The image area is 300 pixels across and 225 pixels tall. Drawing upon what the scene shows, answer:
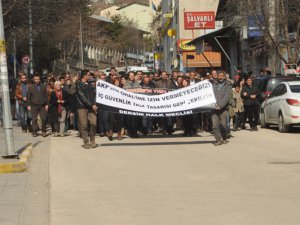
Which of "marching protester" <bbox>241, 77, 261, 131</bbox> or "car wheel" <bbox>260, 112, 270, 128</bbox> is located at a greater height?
"marching protester" <bbox>241, 77, 261, 131</bbox>

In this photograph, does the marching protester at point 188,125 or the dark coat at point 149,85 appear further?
the dark coat at point 149,85

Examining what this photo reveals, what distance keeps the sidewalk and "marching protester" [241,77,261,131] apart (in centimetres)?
929

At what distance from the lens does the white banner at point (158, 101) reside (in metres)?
16.9

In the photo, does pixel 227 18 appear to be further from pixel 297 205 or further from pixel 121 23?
pixel 121 23

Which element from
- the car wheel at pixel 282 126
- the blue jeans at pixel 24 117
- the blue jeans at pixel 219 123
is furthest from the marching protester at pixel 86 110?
the car wheel at pixel 282 126

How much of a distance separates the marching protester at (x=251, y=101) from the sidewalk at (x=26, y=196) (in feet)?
30.5


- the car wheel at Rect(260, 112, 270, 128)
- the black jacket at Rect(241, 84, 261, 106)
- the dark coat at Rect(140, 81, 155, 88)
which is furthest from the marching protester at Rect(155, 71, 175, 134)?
the car wheel at Rect(260, 112, 270, 128)

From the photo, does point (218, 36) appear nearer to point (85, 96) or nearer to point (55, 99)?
point (55, 99)

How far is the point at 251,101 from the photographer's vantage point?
2130 centimetres

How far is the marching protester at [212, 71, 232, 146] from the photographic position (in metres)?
16.5

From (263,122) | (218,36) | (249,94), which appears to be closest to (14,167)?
(249,94)

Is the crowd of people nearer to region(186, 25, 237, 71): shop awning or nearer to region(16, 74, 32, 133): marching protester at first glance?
region(16, 74, 32, 133): marching protester

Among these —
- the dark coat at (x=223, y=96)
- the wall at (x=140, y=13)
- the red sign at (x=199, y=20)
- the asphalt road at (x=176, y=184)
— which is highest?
the wall at (x=140, y=13)

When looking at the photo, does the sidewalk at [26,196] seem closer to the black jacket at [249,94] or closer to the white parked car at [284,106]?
the white parked car at [284,106]
